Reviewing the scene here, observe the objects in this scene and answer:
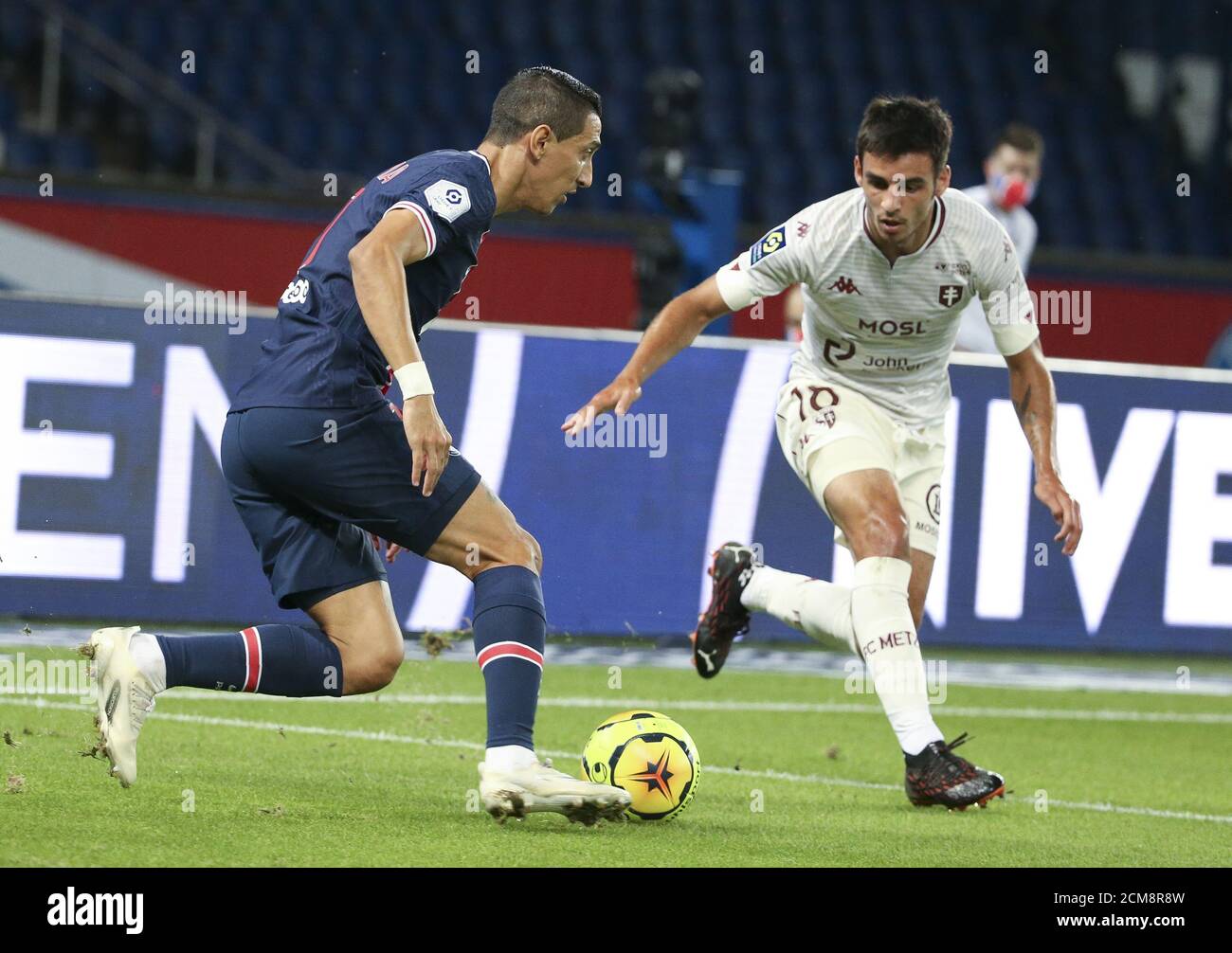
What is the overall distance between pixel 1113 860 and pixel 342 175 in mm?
11313

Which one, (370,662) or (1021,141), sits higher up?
(1021,141)

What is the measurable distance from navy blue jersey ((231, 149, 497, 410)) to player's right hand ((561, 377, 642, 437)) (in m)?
0.50

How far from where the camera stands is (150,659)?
4602mm

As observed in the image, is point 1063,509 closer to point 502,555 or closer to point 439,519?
point 502,555

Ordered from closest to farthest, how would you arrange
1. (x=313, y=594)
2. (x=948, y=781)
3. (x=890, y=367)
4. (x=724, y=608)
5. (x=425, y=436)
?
(x=425, y=436), (x=313, y=594), (x=948, y=781), (x=890, y=367), (x=724, y=608)

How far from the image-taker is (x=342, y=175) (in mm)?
14875

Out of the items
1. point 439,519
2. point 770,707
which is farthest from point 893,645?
point 770,707

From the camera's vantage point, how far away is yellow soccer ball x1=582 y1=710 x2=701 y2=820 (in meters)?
4.88

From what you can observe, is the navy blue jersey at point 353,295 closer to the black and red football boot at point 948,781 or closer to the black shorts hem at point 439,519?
the black shorts hem at point 439,519

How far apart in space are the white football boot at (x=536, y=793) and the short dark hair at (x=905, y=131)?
199 centimetres

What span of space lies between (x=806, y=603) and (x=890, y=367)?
2.80 ft

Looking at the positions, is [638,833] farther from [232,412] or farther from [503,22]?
[503,22]

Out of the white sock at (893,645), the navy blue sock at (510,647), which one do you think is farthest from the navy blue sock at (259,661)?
the white sock at (893,645)
